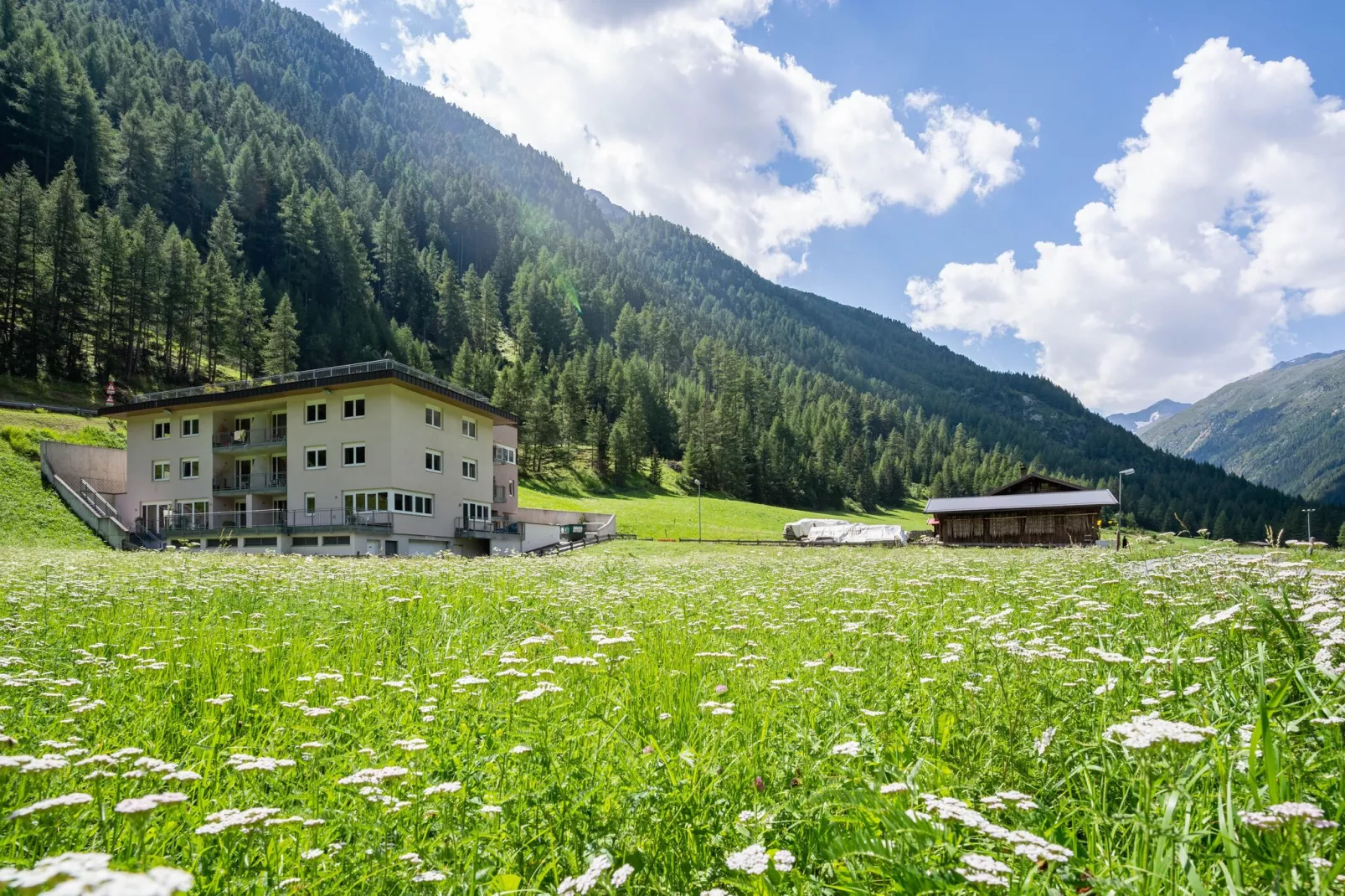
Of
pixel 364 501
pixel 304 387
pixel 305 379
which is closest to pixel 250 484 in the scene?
pixel 304 387

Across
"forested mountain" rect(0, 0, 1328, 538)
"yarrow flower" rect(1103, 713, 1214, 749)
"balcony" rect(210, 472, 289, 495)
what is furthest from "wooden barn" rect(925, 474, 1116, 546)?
"yarrow flower" rect(1103, 713, 1214, 749)

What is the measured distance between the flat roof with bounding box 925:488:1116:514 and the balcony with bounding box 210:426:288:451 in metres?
54.6

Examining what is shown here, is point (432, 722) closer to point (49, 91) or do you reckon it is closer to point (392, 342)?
point (392, 342)

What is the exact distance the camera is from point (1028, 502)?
66500 millimetres

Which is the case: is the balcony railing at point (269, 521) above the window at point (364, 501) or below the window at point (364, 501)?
below

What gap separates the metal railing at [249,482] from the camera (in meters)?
49.1

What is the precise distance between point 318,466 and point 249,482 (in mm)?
7474

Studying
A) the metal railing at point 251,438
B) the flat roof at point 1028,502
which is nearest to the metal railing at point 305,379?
the metal railing at point 251,438

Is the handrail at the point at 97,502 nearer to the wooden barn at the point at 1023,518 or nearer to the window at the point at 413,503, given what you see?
the window at the point at 413,503

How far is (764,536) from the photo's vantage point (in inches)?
3007

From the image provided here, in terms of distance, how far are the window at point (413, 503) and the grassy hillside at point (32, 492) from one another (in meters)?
17.4

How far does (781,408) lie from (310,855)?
509 ft

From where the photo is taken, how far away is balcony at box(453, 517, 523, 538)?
167ft

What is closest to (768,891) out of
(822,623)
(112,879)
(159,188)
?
(112,879)
